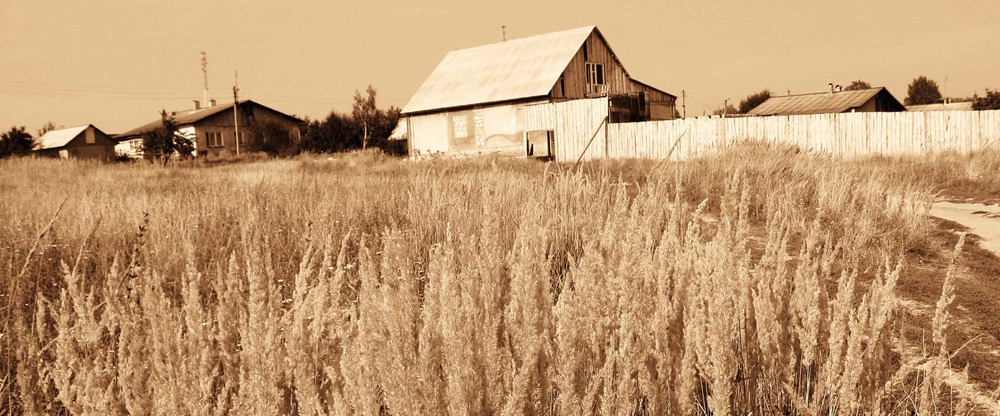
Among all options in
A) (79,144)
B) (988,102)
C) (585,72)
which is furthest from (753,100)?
(79,144)

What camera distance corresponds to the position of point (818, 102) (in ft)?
119

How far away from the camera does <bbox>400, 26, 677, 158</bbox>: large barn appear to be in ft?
90.7

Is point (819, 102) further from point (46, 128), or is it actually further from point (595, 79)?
point (46, 128)

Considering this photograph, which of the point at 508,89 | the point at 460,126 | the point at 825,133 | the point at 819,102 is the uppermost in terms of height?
the point at 508,89

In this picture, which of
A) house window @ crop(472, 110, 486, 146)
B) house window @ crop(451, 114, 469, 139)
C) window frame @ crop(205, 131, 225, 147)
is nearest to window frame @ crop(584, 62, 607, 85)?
house window @ crop(472, 110, 486, 146)

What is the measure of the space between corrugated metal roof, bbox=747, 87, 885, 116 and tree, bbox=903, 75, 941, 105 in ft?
120

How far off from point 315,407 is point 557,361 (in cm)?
63

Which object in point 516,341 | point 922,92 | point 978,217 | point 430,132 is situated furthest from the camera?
point 922,92

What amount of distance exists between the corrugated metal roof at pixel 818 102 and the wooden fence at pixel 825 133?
16619 mm

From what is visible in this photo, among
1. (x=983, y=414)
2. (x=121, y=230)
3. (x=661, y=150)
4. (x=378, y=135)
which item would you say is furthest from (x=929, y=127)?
(x=378, y=135)

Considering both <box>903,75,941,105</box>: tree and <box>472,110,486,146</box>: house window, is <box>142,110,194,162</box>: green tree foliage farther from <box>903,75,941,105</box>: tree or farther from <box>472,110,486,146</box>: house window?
<box>903,75,941,105</box>: tree

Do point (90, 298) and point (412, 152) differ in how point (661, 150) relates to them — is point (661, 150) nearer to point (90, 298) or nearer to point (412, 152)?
point (412, 152)

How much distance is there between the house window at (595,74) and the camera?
29891 millimetres

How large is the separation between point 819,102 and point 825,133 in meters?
18.7
